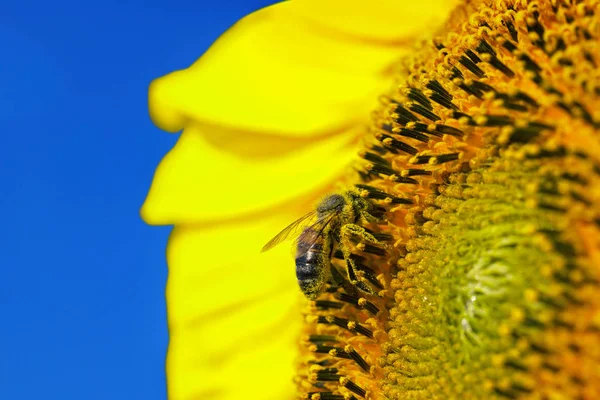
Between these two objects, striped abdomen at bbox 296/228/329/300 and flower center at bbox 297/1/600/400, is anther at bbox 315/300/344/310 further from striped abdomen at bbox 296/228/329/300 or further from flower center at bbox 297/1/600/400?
striped abdomen at bbox 296/228/329/300

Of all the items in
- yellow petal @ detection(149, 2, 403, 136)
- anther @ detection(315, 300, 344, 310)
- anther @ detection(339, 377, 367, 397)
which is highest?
yellow petal @ detection(149, 2, 403, 136)

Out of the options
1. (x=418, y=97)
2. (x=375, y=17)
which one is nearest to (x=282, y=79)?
(x=375, y=17)

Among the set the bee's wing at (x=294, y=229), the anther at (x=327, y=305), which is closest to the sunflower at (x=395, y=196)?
the anther at (x=327, y=305)

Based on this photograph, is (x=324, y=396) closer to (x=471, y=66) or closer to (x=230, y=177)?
(x=230, y=177)

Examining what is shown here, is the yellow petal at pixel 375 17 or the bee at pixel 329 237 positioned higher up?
the yellow petal at pixel 375 17

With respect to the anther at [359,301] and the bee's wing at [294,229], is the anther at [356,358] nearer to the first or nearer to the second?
the anther at [359,301]

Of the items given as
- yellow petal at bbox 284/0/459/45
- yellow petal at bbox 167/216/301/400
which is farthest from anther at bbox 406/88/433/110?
yellow petal at bbox 167/216/301/400

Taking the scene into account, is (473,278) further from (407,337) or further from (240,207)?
(240,207)
